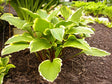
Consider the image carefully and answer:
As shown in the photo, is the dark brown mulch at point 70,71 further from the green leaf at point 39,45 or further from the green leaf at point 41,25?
the green leaf at point 41,25

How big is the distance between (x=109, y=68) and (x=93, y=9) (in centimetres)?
345

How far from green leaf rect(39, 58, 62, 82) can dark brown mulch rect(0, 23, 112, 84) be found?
221 mm

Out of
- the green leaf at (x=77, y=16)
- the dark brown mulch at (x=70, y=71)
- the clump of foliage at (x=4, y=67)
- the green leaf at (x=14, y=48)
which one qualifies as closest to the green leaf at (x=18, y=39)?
the green leaf at (x=14, y=48)

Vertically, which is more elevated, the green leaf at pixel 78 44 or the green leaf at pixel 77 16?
the green leaf at pixel 77 16

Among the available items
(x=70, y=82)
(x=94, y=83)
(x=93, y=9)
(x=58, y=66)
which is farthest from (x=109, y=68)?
(x=93, y=9)

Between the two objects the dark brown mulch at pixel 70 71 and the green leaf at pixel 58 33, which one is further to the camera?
the dark brown mulch at pixel 70 71

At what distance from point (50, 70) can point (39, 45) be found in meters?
0.28

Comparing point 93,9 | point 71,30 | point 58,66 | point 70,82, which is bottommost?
point 93,9

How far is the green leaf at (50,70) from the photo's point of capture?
4.29ft

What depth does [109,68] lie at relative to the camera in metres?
1.89

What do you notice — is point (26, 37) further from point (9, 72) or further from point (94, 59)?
point (94, 59)

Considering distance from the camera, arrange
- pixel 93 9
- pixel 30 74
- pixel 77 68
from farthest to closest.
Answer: pixel 93 9
pixel 77 68
pixel 30 74

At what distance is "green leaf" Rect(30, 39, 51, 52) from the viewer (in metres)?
1.34

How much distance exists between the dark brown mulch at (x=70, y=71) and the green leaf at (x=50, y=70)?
221 mm
